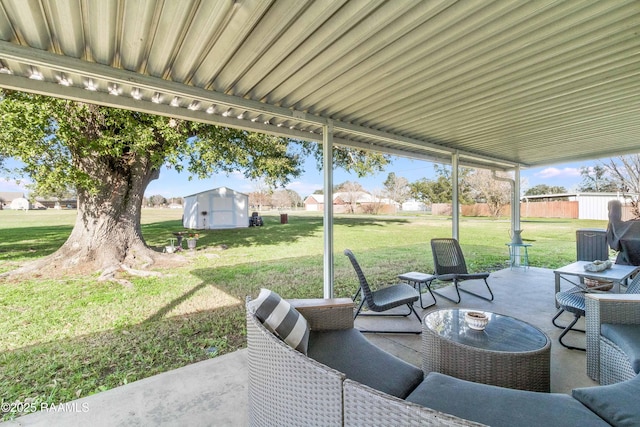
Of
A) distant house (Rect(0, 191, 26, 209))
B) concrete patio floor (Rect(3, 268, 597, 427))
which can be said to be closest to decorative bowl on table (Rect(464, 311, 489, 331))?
concrete patio floor (Rect(3, 268, 597, 427))

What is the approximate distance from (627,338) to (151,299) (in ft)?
17.8

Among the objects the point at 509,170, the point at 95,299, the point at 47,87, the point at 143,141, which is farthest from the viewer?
the point at 509,170

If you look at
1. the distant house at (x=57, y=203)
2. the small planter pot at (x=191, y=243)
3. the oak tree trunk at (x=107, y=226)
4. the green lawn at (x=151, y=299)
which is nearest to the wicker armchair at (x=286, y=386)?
the green lawn at (x=151, y=299)

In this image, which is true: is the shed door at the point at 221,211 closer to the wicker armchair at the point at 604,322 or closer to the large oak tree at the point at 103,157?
the large oak tree at the point at 103,157

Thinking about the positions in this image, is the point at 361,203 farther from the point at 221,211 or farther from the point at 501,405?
the point at 501,405

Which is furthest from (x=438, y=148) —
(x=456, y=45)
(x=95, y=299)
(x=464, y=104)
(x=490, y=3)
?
(x=95, y=299)

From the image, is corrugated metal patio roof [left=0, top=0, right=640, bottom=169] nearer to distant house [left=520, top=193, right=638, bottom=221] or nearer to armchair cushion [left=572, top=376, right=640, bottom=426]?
armchair cushion [left=572, top=376, right=640, bottom=426]

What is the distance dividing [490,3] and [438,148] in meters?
3.49

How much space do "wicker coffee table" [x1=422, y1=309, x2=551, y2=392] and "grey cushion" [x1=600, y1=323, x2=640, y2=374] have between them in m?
0.40

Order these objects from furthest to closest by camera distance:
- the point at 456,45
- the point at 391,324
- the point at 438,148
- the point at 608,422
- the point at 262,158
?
the point at 262,158 < the point at 438,148 < the point at 391,324 < the point at 456,45 < the point at 608,422

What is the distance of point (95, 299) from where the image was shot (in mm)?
4559

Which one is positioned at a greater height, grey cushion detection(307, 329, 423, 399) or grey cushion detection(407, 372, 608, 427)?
grey cushion detection(407, 372, 608, 427)

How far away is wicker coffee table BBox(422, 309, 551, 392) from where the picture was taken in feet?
5.88

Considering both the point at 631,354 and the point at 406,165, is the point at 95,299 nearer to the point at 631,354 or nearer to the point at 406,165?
the point at 631,354
